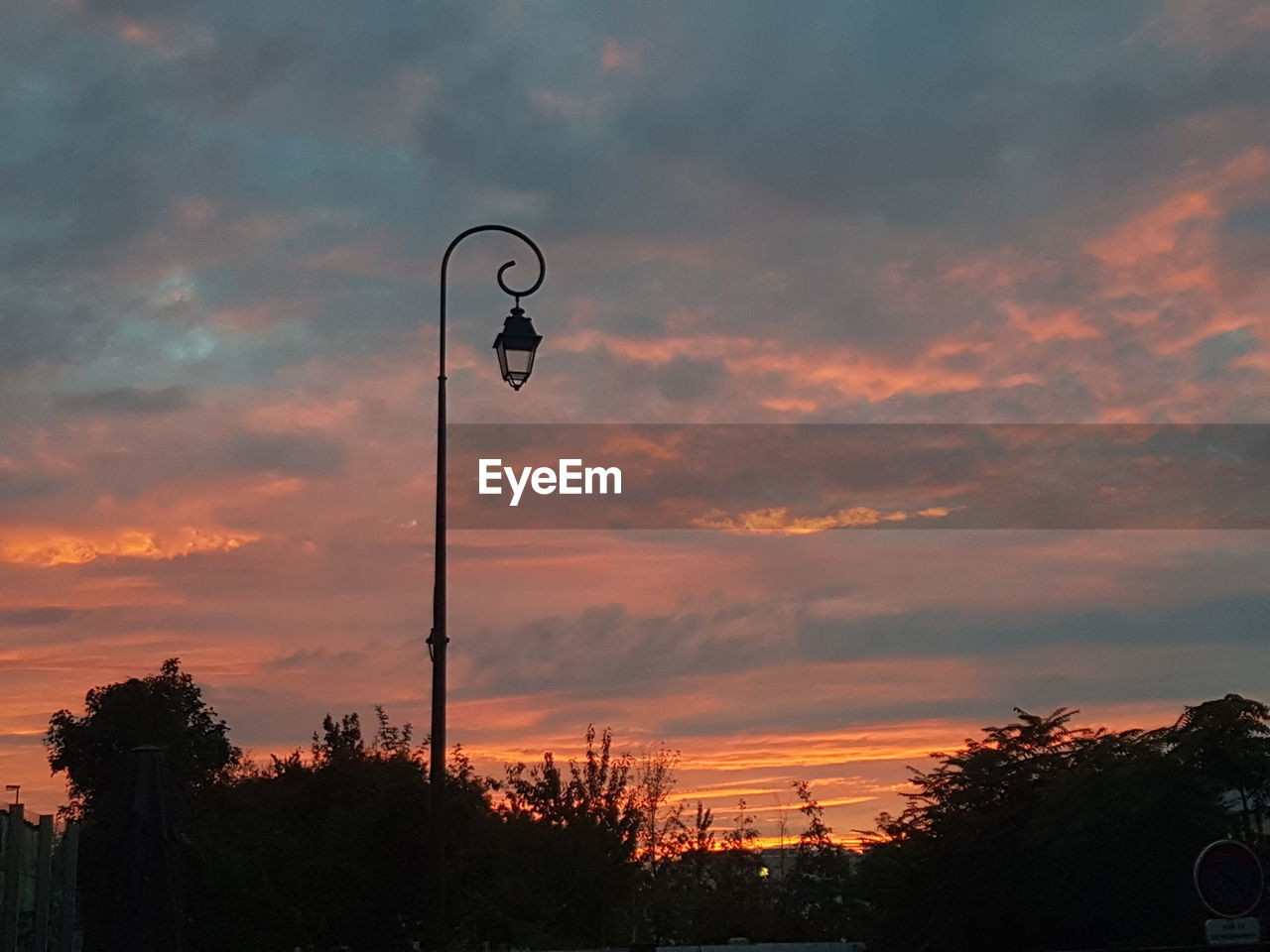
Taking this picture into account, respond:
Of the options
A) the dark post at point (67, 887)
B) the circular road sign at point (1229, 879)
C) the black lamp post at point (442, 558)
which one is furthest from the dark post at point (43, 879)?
the circular road sign at point (1229, 879)

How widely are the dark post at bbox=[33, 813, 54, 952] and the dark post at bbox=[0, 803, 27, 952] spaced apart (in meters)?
1.80

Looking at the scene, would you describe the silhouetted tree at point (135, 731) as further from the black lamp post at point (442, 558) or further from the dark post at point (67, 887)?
the black lamp post at point (442, 558)

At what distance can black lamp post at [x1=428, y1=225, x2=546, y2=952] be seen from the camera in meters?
13.7

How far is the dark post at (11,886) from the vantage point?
2109cm

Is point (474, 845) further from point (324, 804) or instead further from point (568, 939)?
point (568, 939)

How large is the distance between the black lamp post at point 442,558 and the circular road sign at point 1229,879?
6.78 m

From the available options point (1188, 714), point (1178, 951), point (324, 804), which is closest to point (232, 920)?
point (324, 804)

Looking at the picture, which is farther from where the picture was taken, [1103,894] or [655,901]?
[655,901]

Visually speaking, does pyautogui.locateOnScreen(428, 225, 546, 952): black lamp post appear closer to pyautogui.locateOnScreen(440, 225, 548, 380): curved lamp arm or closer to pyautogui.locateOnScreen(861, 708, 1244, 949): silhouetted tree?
pyautogui.locateOnScreen(440, 225, 548, 380): curved lamp arm

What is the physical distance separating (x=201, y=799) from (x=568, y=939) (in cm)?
1549

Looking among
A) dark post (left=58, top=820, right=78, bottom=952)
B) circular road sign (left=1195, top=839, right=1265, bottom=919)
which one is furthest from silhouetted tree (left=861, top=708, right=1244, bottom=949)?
dark post (left=58, top=820, right=78, bottom=952)

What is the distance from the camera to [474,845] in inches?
1223

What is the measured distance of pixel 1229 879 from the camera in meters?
11.6

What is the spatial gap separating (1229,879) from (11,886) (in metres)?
17.3
